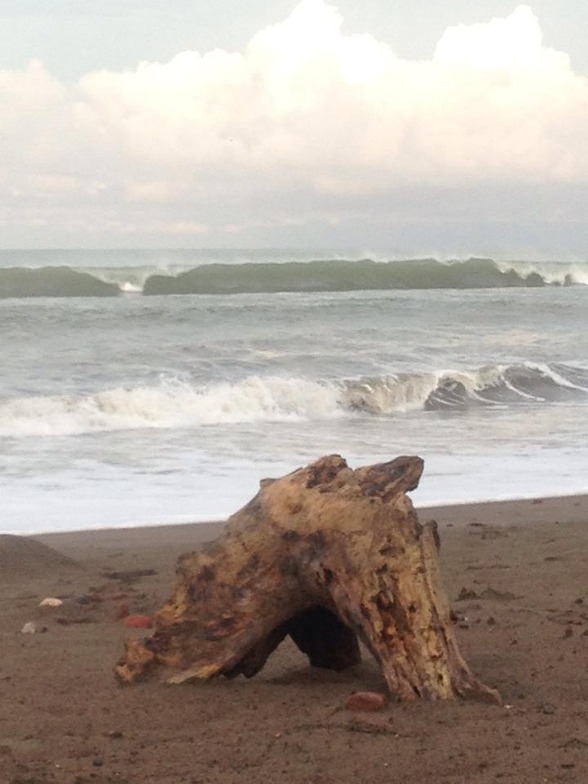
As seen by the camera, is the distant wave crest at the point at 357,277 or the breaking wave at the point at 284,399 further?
the distant wave crest at the point at 357,277

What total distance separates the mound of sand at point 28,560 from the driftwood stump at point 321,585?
7.11 ft

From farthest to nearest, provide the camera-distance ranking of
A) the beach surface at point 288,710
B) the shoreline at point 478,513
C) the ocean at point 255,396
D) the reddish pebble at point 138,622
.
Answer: the ocean at point 255,396, the shoreline at point 478,513, the reddish pebble at point 138,622, the beach surface at point 288,710

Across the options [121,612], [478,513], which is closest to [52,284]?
[478,513]

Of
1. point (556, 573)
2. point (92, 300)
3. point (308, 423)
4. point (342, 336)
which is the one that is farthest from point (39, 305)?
point (556, 573)

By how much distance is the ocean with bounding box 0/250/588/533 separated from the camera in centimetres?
907

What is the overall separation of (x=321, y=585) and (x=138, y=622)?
4.58 ft

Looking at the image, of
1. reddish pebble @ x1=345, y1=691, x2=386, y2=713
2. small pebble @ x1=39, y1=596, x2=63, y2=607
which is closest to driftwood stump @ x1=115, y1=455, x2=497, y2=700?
reddish pebble @ x1=345, y1=691, x2=386, y2=713

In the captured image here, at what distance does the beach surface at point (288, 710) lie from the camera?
3.04m

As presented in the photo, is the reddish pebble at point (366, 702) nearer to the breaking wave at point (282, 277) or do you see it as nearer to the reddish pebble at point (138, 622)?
the reddish pebble at point (138, 622)

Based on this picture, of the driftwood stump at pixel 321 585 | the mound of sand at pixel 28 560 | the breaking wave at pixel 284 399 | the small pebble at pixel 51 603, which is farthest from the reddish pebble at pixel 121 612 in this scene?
the breaking wave at pixel 284 399

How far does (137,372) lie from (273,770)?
14288 mm

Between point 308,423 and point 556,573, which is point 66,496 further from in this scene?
point 308,423

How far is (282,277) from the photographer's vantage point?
3856 cm

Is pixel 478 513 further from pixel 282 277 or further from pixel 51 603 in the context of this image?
pixel 282 277
